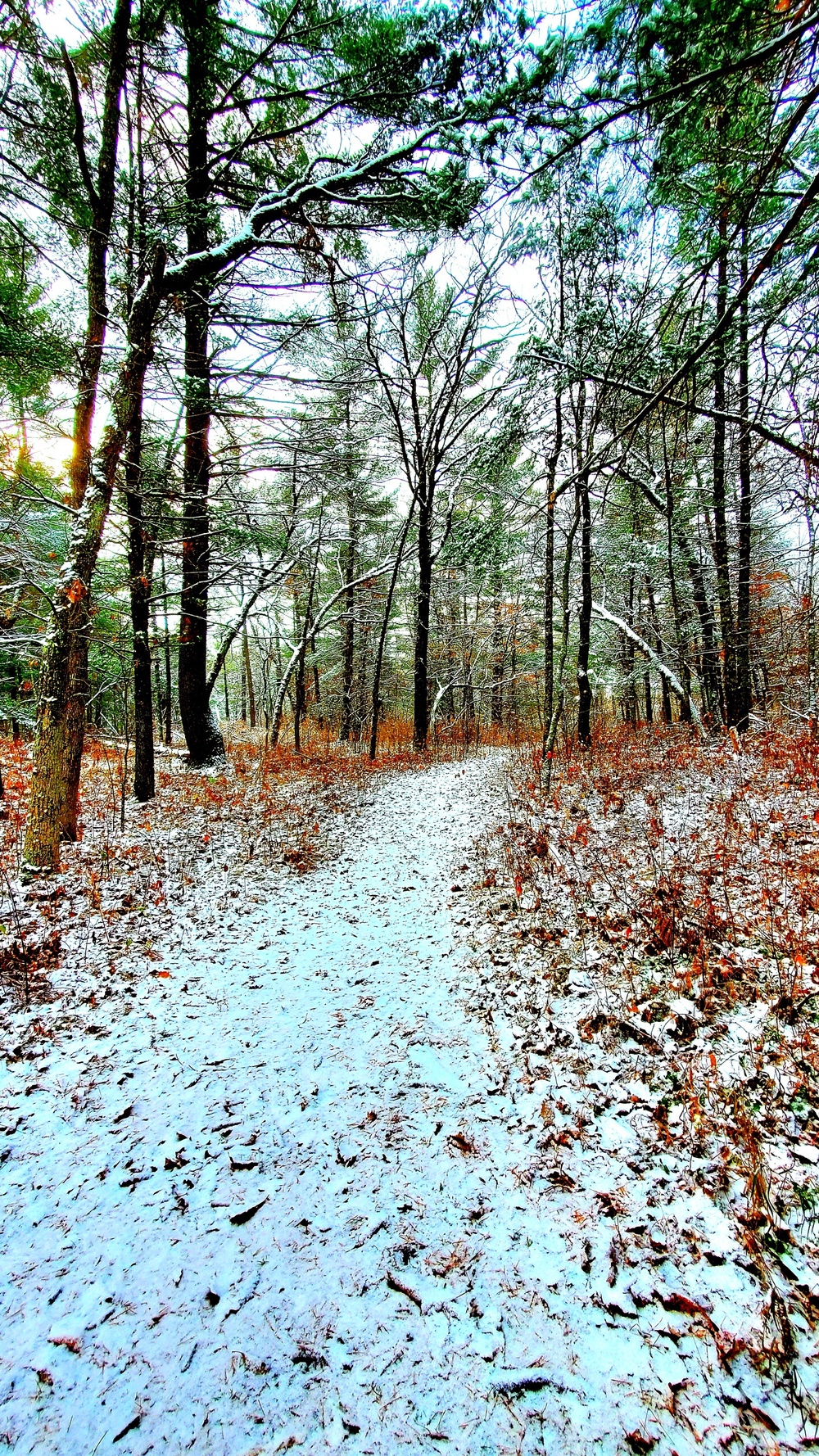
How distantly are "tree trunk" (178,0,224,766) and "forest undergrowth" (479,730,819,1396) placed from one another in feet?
18.1

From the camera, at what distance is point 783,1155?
2.33 m

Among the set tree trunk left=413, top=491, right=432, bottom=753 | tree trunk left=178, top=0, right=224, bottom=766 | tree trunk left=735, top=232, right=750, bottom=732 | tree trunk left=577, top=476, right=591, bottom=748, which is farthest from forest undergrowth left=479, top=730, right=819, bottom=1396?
tree trunk left=413, top=491, right=432, bottom=753

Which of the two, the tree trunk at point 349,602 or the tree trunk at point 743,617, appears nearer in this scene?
the tree trunk at point 743,617

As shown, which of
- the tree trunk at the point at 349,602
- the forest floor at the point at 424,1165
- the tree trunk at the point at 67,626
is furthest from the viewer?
the tree trunk at the point at 349,602

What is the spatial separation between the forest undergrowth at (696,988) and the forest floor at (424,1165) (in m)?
0.02

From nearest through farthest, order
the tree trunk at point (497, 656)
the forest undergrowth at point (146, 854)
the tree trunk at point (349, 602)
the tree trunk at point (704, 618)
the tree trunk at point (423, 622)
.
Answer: the forest undergrowth at point (146, 854), the tree trunk at point (704, 618), the tree trunk at point (423, 622), the tree trunk at point (349, 602), the tree trunk at point (497, 656)

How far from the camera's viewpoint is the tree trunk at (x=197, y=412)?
564 cm

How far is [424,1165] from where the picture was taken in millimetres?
2699

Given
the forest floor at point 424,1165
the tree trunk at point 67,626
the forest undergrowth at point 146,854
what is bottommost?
the forest floor at point 424,1165

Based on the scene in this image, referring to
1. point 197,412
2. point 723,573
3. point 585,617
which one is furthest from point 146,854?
point 723,573

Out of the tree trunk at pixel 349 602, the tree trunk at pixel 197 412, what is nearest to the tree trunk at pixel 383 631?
the tree trunk at pixel 349 602

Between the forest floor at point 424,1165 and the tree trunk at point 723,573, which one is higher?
the tree trunk at point 723,573

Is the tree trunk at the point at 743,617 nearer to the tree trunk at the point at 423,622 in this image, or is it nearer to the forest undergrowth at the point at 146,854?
the forest undergrowth at the point at 146,854

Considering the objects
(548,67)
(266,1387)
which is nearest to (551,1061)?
(266,1387)
